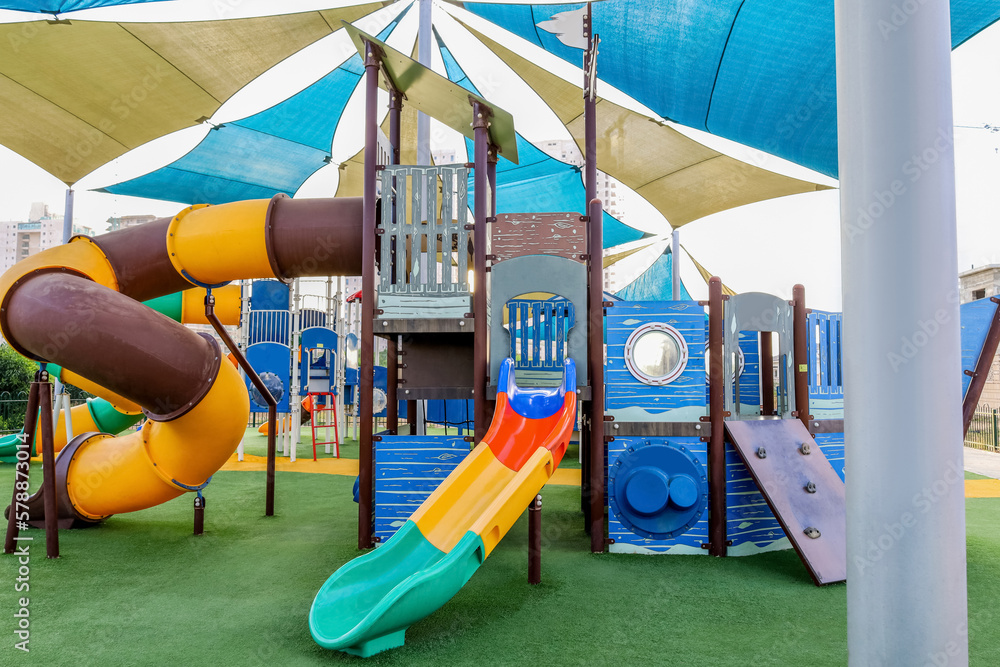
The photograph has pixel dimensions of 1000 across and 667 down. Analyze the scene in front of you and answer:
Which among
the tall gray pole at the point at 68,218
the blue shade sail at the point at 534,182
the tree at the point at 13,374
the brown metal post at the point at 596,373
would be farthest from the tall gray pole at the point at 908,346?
the tree at the point at 13,374

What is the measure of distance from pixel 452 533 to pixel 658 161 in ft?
29.9

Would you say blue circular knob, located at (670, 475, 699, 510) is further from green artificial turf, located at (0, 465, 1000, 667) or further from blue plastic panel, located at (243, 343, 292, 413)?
blue plastic panel, located at (243, 343, 292, 413)

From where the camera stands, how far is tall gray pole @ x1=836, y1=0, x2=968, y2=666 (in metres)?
1.51

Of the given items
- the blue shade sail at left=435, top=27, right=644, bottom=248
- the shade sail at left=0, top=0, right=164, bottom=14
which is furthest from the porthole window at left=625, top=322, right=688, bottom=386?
the blue shade sail at left=435, top=27, right=644, bottom=248

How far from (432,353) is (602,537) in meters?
2.26

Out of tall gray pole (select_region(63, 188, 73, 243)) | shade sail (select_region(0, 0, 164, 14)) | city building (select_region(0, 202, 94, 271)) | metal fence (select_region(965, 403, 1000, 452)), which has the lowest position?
metal fence (select_region(965, 403, 1000, 452))

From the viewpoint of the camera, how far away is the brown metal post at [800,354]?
5.66m

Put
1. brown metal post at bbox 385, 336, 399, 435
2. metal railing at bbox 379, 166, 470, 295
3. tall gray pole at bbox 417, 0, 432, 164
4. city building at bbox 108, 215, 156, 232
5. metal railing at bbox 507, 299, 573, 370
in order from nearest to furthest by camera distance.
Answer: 1. metal railing at bbox 379, 166, 470, 295
2. metal railing at bbox 507, 299, 573, 370
3. city building at bbox 108, 215, 156, 232
4. brown metal post at bbox 385, 336, 399, 435
5. tall gray pole at bbox 417, 0, 432, 164

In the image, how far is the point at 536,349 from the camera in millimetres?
5719

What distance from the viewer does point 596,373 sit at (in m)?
5.40

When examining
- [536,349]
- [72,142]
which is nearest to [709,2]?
[536,349]

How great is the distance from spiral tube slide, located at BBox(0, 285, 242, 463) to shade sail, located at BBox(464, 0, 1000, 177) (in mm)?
6698

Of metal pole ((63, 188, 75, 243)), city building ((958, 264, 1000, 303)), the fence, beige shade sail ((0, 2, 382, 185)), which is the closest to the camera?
beige shade sail ((0, 2, 382, 185))

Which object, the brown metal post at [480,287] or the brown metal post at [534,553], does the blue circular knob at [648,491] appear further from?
the brown metal post at [480,287]
